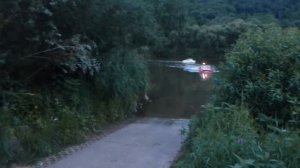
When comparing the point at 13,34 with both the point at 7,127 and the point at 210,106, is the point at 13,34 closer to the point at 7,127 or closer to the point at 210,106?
the point at 7,127

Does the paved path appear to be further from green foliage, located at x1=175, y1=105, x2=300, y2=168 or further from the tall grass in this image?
green foliage, located at x1=175, y1=105, x2=300, y2=168

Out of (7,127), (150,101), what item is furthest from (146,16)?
(150,101)

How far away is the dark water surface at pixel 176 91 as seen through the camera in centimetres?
2353

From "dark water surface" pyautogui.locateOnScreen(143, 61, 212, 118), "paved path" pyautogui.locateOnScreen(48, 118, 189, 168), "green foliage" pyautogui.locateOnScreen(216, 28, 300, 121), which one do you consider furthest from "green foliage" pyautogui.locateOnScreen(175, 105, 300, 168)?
"dark water surface" pyautogui.locateOnScreen(143, 61, 212, 118)

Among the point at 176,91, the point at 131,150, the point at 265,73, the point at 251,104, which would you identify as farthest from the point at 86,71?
the point at 176,91

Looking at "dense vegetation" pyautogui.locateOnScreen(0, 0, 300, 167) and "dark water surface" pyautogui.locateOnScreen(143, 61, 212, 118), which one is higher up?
"dense vegetation" pyautogui.locateOnScreen(0, 0, 300, 167)

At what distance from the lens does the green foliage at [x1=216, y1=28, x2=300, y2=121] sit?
9.70m

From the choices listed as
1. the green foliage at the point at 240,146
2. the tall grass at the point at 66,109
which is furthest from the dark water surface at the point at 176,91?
the green foliage at the point at 240,146

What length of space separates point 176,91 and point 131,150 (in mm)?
21521

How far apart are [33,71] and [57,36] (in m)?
1.75

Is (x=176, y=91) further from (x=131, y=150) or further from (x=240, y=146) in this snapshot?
(x=240, y=146)

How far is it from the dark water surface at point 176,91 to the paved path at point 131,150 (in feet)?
6.23

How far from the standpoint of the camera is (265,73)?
10.3 meters

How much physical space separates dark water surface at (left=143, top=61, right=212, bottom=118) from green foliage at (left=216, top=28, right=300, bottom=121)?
333cm
